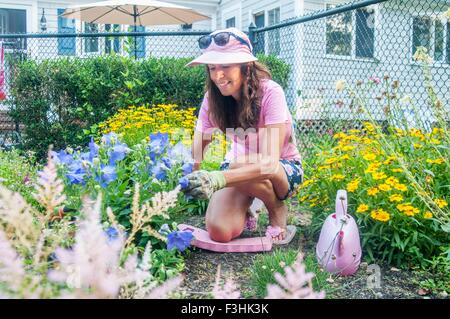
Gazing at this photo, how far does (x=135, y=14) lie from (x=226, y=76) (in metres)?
7.10

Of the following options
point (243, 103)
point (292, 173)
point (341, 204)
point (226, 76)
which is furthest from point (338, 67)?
point (341, 204)

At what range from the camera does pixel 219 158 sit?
3.99m

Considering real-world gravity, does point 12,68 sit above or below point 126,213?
above

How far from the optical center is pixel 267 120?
9.17 feet

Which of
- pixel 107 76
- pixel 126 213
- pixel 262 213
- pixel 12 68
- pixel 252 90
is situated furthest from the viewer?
pixel 12 68

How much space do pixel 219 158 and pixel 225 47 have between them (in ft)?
4.42

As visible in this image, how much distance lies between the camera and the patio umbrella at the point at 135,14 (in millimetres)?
9258

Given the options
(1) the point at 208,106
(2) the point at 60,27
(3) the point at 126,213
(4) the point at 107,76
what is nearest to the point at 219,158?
(1) the point at 208,106

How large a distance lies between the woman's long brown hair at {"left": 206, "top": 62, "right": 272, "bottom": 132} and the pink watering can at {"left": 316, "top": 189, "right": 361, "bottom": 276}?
0.69m

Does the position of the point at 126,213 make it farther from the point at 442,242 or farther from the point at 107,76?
the point at 107,76

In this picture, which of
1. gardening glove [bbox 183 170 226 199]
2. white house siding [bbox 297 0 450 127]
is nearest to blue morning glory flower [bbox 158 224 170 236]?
gardening glove [bbox 183 170 226 199]

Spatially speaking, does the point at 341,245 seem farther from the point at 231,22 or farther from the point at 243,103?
the point at 231,22

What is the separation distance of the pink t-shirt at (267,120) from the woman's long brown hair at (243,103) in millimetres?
37

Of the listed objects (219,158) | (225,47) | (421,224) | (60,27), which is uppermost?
(60,27)
